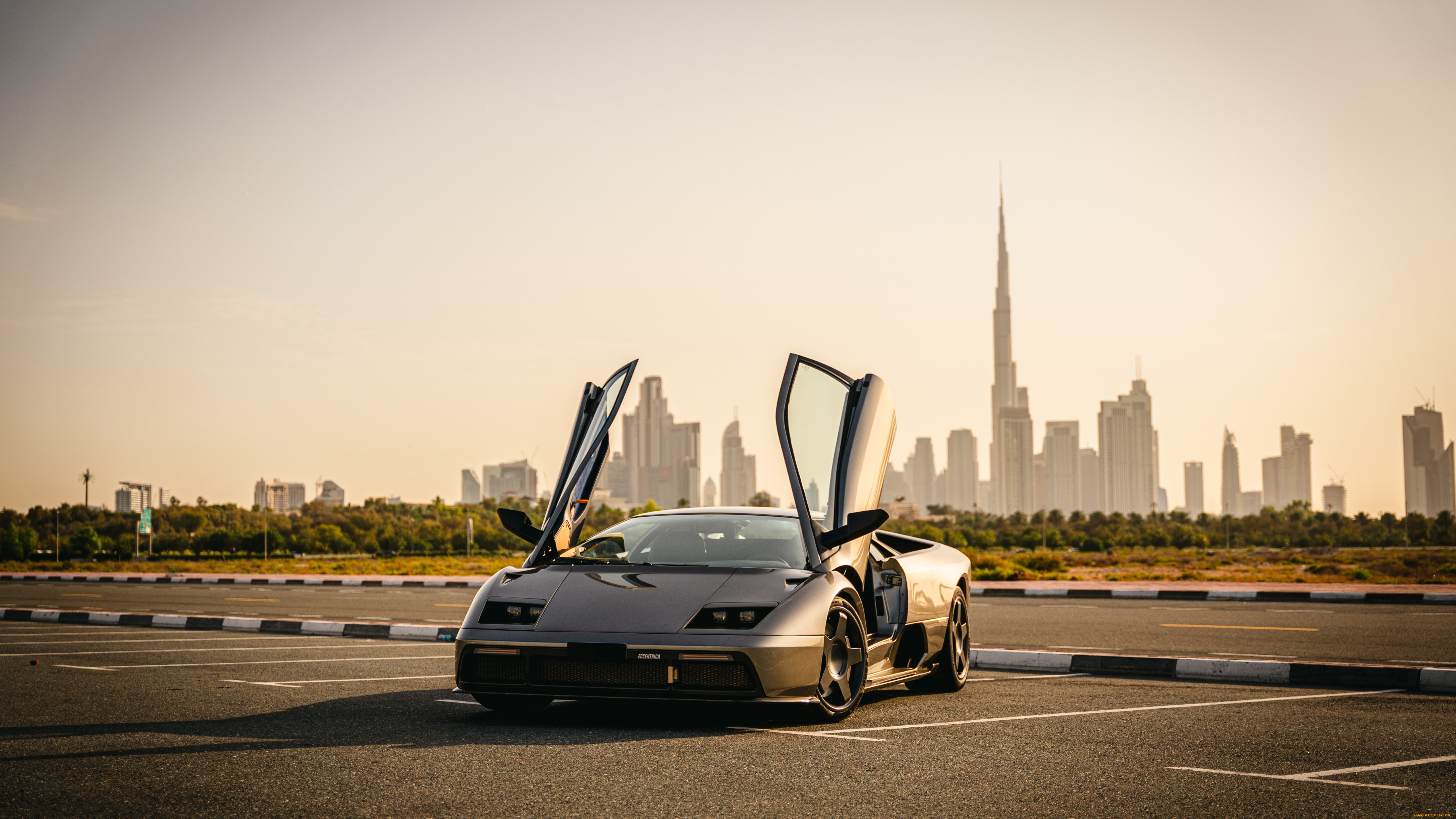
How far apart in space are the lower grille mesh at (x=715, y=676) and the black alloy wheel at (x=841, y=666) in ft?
1.59

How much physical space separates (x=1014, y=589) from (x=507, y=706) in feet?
51.6

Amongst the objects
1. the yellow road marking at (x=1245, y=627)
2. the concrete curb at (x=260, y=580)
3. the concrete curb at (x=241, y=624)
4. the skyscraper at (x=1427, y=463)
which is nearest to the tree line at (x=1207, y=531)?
the skyscraper at (x=1427, y=463)

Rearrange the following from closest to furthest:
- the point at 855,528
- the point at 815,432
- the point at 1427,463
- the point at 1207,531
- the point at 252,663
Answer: the point at 855,528, the point at 815,432, the point at 252,663, the point at 1207,531, the point at 1427,463

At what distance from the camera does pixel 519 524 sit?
6684mm

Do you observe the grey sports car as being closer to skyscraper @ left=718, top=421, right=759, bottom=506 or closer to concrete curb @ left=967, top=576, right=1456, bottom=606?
skyscraper @ left=718, top=421, right=759, bottom=506

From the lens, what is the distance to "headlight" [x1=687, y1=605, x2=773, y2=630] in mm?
5734

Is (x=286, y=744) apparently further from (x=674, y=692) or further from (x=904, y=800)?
(x=904, y=800)

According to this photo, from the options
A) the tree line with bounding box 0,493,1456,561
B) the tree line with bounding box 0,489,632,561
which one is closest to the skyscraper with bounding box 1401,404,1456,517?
the tree line with bounding box 0,493,1456,561

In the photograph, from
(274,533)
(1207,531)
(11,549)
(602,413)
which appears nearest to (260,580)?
(602,413)

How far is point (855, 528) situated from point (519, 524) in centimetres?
199

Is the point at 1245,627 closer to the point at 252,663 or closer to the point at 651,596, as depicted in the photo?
the point at 651,596

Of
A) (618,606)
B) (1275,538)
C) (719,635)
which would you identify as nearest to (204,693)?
(618,606)

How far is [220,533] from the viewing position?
79.0 m

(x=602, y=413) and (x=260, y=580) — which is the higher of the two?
(x=602, y=413)
